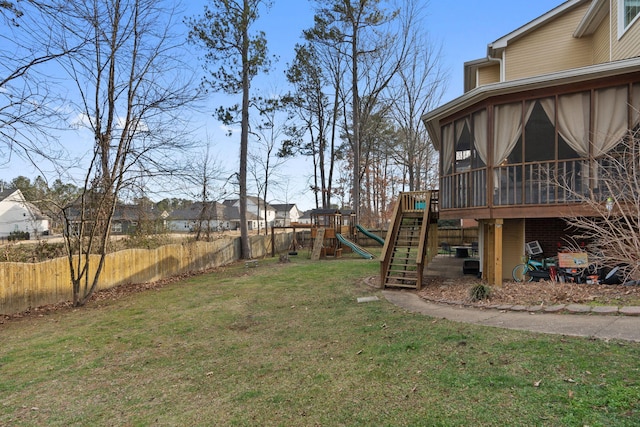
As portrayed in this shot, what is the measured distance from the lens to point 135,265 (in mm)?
10891

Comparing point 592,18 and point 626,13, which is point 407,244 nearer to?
point 626,13

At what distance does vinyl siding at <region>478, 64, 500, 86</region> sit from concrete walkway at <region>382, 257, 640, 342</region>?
895 centimetres

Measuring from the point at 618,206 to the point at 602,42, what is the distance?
656 centimetres

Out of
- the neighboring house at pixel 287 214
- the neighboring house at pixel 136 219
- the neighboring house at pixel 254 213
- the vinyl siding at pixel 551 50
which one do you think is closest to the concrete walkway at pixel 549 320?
the vinyl siding at pixel 551 50

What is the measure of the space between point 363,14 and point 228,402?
22.1 metres

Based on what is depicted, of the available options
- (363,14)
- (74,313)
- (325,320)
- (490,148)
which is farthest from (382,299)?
(363,14)

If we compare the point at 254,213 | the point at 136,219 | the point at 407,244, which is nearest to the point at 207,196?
the point at 136,219

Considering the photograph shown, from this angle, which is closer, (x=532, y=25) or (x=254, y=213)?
(x=532, y=25)

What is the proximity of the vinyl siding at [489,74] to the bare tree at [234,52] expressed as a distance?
10.3m

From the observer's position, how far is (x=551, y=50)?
10711 millimetres

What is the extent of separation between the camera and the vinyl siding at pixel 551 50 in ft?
34.1

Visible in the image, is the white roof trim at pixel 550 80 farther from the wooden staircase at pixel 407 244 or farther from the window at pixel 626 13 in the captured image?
the wooden staircase at pixel 407 244

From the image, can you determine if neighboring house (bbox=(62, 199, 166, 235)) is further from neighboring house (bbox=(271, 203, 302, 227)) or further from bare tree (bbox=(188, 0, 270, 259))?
neighboring house (bbox=(271, 203, 302, 227))

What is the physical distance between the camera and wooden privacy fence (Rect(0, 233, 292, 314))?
24.2ft
